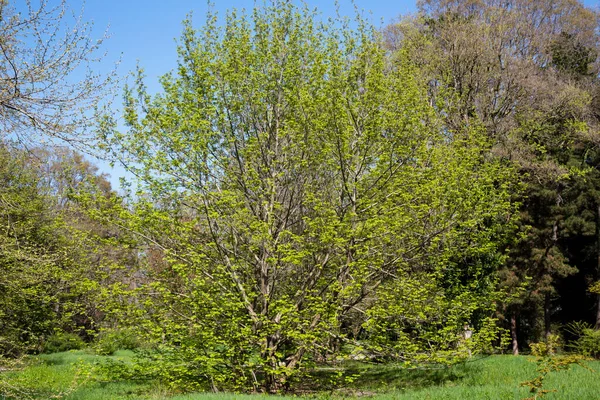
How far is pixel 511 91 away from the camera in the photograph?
21266 mm

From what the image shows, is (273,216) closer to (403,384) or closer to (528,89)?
(403,384)

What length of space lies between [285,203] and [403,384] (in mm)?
6699

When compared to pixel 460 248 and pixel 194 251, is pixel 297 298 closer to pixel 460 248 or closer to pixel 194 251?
pixel 194 251

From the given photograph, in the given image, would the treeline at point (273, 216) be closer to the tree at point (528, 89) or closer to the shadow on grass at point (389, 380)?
the shadow on grass at point (389, 380)

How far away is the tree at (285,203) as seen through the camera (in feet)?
36.3

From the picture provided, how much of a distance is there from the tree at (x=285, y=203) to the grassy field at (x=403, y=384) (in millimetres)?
985

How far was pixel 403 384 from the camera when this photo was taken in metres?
13.9

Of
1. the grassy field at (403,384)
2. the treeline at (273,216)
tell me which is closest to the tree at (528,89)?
the treeline at (273,216)

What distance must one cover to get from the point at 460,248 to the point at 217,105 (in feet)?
29.7

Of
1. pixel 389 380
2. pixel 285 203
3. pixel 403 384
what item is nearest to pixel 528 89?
pixel 285 203

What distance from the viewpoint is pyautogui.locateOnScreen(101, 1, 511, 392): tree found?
36.3 feet

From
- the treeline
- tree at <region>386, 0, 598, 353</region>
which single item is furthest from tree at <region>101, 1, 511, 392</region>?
tree at <region>386, 0, 598, 353</region>

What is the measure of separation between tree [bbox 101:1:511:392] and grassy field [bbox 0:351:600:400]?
3.23 ft

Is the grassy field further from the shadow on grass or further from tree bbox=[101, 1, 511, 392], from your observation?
tree bbox=[101, 1, 511, 392]
